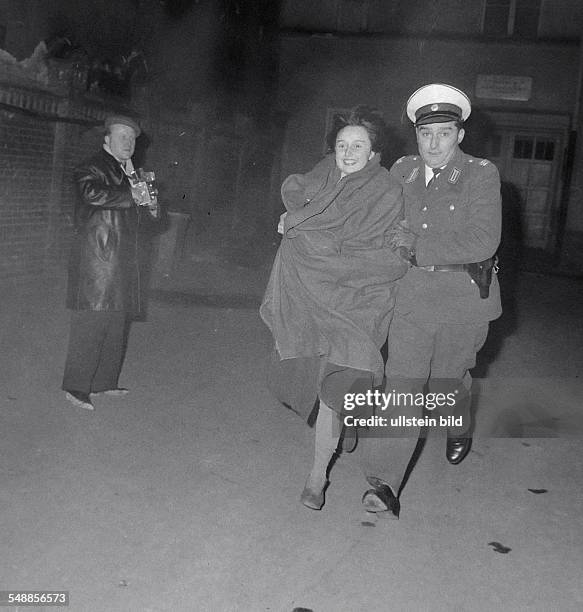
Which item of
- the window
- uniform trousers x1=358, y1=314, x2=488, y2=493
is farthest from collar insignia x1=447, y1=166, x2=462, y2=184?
the window

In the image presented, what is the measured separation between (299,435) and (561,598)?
2243 mm

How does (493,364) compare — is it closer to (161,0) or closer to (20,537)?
(20,537)

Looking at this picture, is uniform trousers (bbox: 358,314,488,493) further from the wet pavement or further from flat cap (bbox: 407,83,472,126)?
flat cap (bbox: 407,83,472,126)

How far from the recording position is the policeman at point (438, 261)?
12.6ft

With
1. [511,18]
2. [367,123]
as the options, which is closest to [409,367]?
[367,123]

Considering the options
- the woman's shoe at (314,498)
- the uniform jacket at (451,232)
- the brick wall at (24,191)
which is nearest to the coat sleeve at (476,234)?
the uniform jacket at (451,232)

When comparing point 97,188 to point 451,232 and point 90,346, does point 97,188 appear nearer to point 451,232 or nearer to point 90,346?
point 90,346

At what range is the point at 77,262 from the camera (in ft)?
17.2

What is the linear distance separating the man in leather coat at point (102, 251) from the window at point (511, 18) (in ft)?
50.0

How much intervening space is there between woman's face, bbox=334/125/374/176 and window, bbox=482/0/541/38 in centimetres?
1611

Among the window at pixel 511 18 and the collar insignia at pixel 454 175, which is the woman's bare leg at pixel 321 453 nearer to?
the collar insignia at pixel 454 175

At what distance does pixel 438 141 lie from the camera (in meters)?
3.93

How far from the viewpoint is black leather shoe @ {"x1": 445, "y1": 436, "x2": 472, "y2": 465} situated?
4.85 metres

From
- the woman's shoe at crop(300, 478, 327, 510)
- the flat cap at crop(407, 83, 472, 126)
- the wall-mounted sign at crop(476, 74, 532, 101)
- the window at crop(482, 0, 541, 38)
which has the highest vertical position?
the window at crop(482, 0, 541, 38)
